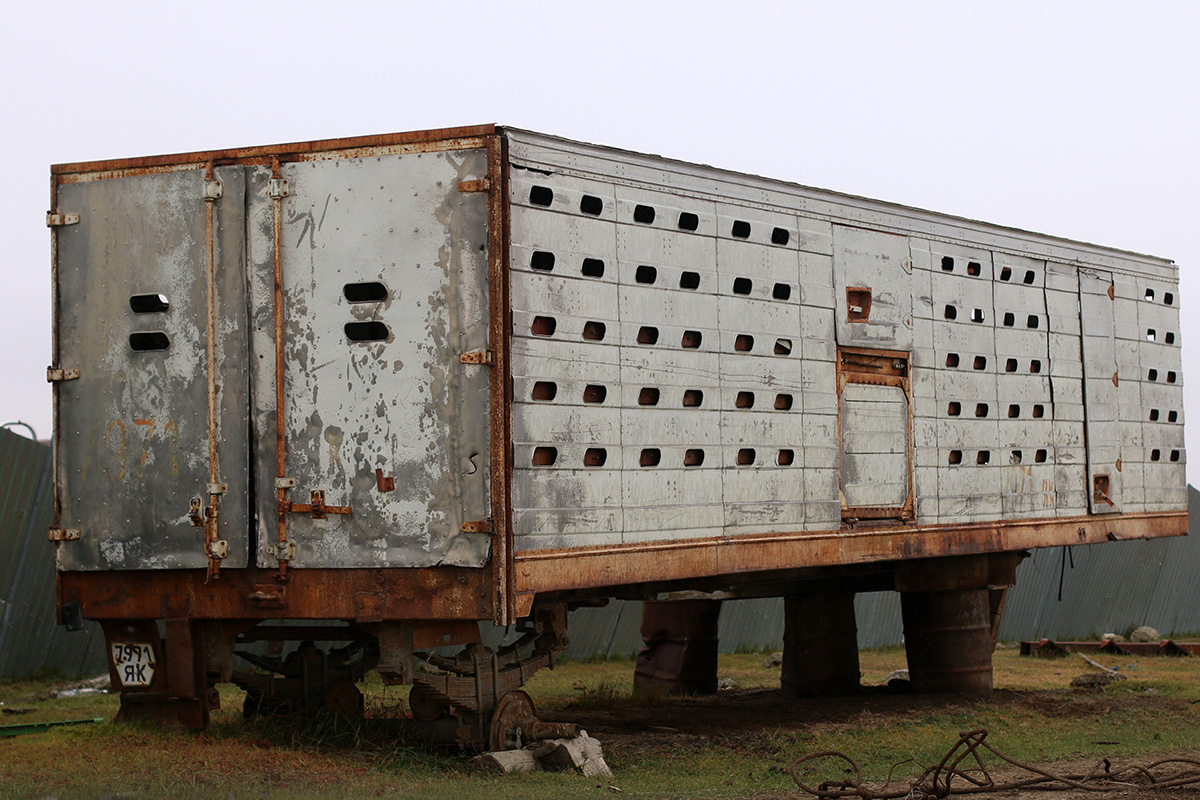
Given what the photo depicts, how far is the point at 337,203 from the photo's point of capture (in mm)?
8883

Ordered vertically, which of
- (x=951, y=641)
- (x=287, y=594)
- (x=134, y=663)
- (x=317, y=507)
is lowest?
(x=951, y=641)

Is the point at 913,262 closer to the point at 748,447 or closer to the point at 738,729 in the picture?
the point at 748,447

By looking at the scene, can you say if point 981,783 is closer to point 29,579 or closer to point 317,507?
point 317,507

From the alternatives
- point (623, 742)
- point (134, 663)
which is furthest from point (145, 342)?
point (623, 742)

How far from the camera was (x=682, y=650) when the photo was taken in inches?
571

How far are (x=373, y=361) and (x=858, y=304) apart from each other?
4.76 m

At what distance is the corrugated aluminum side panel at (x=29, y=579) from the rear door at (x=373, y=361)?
258 inches

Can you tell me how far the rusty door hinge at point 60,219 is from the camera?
9344 millimetres

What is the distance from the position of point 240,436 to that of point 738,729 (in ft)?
16.1

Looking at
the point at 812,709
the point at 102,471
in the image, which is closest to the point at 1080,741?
the point at 812,709

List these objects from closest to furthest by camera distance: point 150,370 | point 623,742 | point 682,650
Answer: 1. point 150,370
2. point 623,742
3. point 682,650

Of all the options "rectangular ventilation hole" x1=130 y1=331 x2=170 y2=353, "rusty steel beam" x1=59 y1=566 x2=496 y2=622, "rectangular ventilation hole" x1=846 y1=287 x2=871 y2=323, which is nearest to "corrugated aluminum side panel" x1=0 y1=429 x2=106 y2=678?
"rusty steel beam" x1=59 y1=566 x2=496 y2=622

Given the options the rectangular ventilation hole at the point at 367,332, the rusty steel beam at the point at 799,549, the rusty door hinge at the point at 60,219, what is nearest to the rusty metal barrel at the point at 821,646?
the rusty steel beam at the point at 799,549

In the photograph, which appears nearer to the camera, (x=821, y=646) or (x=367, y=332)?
(x=367, y=332)
